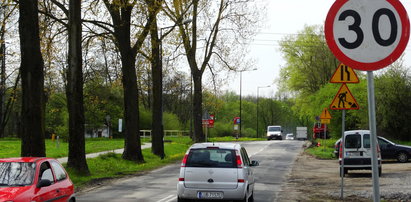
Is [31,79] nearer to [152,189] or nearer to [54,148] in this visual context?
[152,189]

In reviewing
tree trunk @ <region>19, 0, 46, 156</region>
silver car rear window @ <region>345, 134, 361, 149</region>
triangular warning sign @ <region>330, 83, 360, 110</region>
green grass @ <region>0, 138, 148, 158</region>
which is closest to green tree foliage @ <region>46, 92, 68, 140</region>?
green grass @ <region>0, 138, 148, 158</region>

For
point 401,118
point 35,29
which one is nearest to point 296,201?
point 35,29

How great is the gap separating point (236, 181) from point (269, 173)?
522 inches

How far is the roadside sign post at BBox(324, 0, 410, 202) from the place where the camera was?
4.14m

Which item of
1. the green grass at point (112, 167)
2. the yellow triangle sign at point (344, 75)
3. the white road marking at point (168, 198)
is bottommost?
the white road marking at point (168, 198)

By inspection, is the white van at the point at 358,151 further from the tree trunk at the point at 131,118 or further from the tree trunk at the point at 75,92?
the tree trunk at the point at 131,118

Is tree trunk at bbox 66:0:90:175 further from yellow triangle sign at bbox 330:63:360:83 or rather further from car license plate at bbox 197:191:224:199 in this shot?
yellow triangle sign at bbox 330:63:360:83

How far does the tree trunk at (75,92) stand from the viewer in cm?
2167

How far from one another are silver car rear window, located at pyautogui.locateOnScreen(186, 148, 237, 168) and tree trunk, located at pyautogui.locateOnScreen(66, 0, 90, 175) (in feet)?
34.3

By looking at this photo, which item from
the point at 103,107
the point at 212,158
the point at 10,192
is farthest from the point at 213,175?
the point at 103,107

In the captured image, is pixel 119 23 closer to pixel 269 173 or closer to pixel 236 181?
pixel 269 173

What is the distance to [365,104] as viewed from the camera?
4359cm

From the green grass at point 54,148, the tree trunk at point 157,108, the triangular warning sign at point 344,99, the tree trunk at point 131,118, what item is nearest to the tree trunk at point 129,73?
the tree trunk at point 131,118

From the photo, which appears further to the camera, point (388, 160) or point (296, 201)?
point (388, 160)
